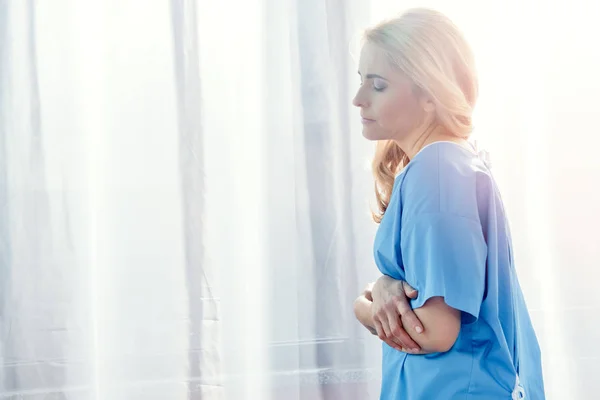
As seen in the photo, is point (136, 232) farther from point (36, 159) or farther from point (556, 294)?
point (556, 294)

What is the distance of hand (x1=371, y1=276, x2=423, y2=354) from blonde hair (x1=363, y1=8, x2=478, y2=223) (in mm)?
239

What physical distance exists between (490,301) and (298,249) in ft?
2.52

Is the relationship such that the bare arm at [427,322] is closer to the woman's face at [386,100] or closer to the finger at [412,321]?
the finger at [412,321]

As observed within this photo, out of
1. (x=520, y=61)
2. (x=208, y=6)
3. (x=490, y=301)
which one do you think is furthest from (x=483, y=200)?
(x=208, y=6)

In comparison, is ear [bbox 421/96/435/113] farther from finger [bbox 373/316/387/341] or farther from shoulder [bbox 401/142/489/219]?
finger [bbox 373/316/387/341]

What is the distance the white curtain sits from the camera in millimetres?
1545

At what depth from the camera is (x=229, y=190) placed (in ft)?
5.26

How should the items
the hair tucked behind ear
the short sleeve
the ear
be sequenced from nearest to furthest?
the short sleeve → the ear → the hair tucked behind ear

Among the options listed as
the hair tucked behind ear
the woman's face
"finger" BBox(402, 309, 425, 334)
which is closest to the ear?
the woman's face

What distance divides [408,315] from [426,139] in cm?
27

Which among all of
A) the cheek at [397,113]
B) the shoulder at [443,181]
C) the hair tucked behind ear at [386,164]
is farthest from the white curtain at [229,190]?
the shoulder at [443,181]

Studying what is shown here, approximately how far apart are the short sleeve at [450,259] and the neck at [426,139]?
0.15 meters

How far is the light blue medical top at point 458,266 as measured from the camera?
86 centimetres

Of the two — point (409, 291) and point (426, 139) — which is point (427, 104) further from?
point (409, 291)
